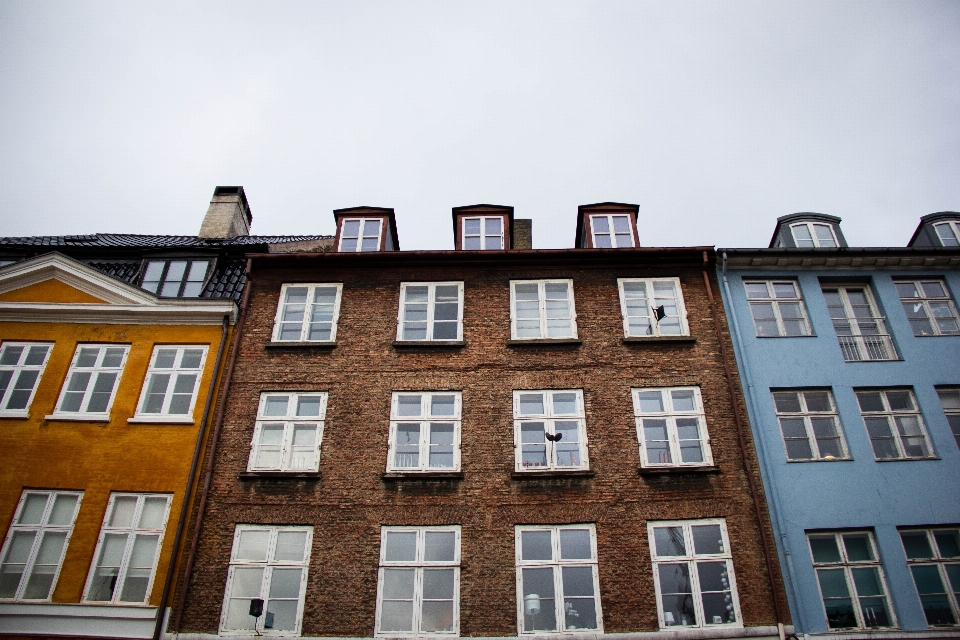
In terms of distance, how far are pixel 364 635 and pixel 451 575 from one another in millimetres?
2096

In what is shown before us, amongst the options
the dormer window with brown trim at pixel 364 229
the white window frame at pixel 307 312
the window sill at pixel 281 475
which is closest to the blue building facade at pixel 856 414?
the dormer window with brown trim at pixel 364 229

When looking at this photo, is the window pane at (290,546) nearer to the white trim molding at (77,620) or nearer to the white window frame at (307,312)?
the white trim molding at (77,620)

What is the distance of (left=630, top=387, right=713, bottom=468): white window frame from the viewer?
15086 millimetres

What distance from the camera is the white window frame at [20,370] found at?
15.8 m

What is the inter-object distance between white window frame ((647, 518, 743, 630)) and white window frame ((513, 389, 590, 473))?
2183 millimetres

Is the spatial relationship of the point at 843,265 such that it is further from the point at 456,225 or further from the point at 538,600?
the point at 538,600

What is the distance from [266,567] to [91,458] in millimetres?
5010

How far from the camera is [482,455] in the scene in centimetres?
1516

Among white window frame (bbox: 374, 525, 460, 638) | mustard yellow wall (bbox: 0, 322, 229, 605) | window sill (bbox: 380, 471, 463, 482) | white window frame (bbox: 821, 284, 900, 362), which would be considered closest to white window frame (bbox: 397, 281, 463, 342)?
window sill (bbox: 380, 471, 463, 482)

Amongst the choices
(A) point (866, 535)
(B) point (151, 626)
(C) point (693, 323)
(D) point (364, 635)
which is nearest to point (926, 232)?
(C) point (693, 323)

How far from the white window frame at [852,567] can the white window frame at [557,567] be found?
4.65 meters

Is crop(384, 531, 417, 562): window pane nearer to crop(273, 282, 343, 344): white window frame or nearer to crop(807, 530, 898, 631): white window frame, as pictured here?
crop(273, 282, 343, 344): white window frame

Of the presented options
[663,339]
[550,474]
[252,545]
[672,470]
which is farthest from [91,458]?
[663,339]

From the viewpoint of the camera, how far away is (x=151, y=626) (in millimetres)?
13359
